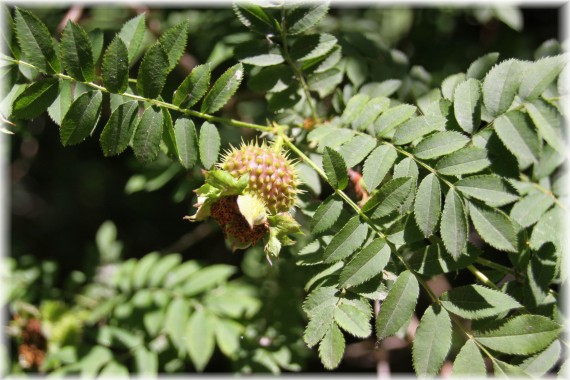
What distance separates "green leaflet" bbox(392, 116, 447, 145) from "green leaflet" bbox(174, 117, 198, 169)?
2.29 feet

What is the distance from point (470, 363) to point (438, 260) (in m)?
0.33

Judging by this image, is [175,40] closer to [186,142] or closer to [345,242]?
[186,142]

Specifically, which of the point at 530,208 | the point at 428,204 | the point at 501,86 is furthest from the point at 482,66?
the point at 428,204

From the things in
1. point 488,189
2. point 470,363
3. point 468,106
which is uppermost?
point 468,106

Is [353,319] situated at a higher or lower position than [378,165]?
lower

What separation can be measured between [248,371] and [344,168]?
129 centimetres

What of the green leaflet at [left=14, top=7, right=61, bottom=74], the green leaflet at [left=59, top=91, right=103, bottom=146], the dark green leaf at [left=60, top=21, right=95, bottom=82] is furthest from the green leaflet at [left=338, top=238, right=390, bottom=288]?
the green leaflet at [left=14, top=7, right=61, bottom=74]

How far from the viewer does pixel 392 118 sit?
1.96 m

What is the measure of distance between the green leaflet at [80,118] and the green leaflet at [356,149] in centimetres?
85

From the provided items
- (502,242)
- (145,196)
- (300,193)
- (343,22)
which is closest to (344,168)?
(300,193)

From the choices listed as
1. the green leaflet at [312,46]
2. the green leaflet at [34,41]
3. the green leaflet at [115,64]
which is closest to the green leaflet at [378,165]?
the green leaflet at [312,46]

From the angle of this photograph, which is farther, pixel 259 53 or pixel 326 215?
pixel 259 53

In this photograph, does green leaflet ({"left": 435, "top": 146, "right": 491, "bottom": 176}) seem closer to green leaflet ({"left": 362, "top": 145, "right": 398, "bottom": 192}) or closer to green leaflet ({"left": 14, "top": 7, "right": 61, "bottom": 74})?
green leaflet ({"left": 362, "top": 145, "right": 398, "bottom": 192})

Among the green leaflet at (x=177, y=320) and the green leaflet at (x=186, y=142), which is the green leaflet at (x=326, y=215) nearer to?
the green leaflet at (x=186, y=142)
